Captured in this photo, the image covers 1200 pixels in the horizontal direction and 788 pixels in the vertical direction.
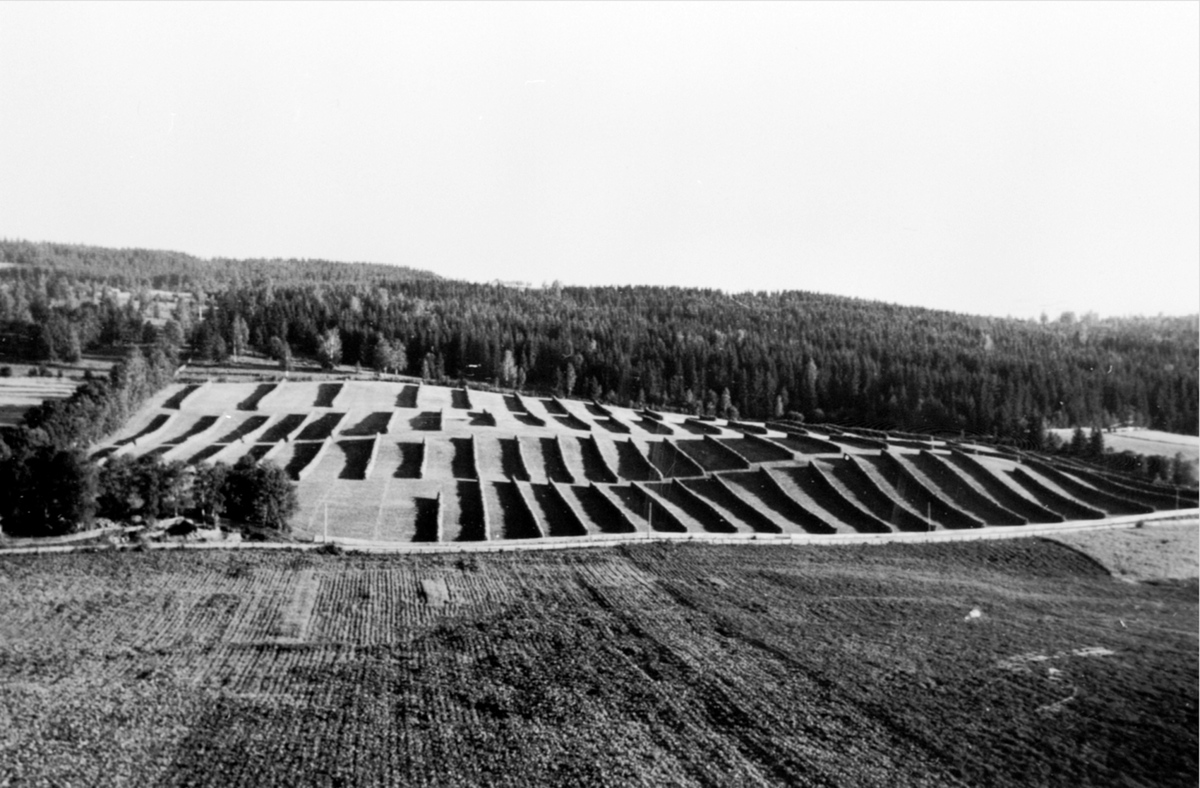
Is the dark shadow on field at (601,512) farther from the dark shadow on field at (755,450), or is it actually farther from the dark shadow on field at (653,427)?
the dark shadow on field at (653,427)

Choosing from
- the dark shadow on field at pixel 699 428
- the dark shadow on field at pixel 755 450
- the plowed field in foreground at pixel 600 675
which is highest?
the dark shadow on field at pixel 699 428

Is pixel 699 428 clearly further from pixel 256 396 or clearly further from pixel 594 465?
pixel 256 396

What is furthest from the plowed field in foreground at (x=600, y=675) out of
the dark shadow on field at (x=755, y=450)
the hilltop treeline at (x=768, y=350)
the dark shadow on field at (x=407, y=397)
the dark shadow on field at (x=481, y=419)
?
the dark shadow on field at (x=407, y=397)

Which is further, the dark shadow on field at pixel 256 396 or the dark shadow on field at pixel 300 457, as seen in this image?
the dark shadow on field at pixel 256 396

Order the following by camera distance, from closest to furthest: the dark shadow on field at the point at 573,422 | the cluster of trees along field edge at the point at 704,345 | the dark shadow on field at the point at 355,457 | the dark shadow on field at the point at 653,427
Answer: the cluster of trees along field edge at the point at 704,345, the dark shadow on field at the point at 355,457, the dark shadow on field at the point at 653,427, the dark shadow on field at the point at 573,422

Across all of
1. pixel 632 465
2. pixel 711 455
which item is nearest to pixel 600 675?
pixel 632 465

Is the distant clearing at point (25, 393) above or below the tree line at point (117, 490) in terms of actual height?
above

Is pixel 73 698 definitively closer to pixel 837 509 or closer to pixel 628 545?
pixel 628 545
